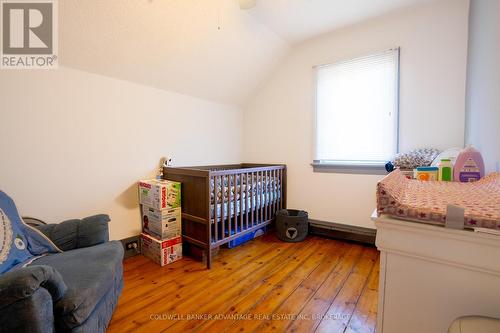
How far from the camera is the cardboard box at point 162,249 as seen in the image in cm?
203

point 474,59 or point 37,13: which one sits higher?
point 37,13

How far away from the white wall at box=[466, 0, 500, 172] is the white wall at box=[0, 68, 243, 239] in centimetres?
248

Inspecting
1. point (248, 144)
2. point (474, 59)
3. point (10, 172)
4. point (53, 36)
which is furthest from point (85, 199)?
point (474, 59)

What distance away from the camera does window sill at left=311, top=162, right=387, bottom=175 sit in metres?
2.39

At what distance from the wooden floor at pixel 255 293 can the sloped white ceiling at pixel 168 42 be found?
1.77m

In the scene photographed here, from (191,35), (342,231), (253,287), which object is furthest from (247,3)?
(342,231)

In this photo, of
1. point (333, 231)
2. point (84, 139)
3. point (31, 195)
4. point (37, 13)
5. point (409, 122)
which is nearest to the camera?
point (37, 13)

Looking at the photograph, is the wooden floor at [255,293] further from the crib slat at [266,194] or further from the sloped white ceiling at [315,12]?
the sloped white ceiling at [315,12]

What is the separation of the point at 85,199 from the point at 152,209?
53 cm

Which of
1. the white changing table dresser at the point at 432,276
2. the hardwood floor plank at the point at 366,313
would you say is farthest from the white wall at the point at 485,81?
the hardwood floor plank at the point at 366,313

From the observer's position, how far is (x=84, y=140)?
6.21 ft

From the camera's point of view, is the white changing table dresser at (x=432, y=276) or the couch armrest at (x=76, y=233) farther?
the couch armrest at (x=76, y=233)

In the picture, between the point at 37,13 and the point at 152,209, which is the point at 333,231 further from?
the point at 37,13

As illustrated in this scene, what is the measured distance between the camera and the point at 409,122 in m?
Result: 2.24
